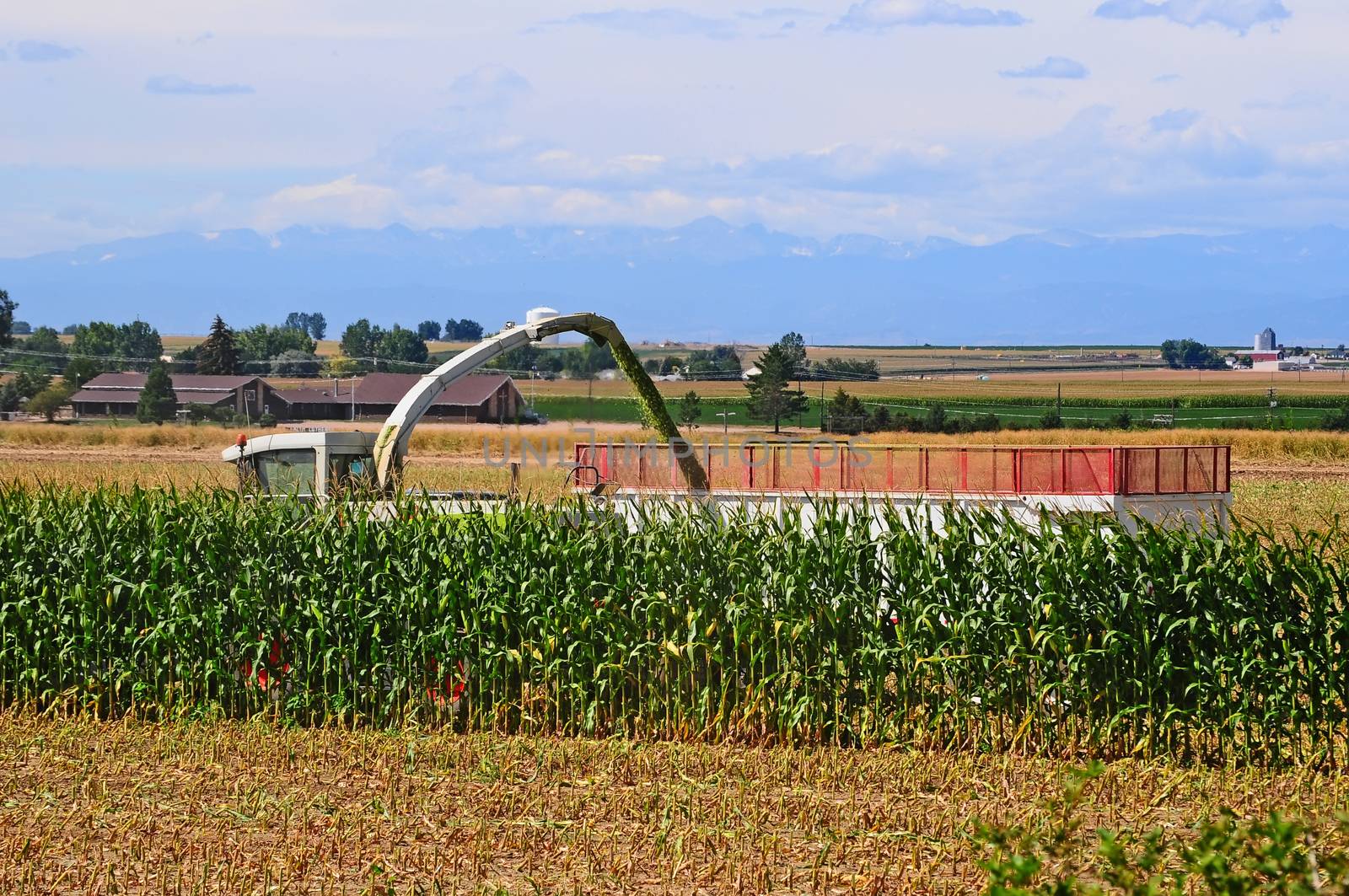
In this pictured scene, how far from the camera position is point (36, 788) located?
10102mm

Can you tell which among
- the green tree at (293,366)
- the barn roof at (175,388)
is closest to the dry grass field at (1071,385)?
the barn roof at (175,388)

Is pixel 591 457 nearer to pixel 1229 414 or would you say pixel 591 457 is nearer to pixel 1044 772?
pixel 1044 772

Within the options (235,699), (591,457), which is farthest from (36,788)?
(591,457)

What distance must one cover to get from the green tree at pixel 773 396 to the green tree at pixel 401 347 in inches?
2448

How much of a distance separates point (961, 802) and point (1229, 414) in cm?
8336

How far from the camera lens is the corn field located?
11070mm

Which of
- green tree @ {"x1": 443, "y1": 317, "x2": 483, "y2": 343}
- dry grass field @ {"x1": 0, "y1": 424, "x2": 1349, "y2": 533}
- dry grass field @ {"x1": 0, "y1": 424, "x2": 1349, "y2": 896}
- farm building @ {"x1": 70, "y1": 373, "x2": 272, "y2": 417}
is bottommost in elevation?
dry grass field @ {"x1": 0, "y1": 424, "x2": 1349, "y2": 896}

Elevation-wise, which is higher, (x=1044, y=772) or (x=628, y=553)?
(x=628, y=553)

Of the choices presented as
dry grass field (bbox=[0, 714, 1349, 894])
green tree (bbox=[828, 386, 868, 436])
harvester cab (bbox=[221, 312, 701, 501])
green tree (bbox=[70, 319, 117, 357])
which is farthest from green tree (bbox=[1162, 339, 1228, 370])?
dry grass field (bbox=[0, 714, 1349, 894])

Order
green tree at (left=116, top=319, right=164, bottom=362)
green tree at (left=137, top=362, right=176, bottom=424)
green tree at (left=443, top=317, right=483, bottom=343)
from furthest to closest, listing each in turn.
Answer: green tree at (left=443, top=317, right=483, bottom=343)
green tree at (left=116, top=319, right=164, bottom=362)
green tree at (left=137, top=362, right=176, bottom=424)

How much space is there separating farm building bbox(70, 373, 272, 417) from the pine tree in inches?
361

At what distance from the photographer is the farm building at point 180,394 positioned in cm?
9269

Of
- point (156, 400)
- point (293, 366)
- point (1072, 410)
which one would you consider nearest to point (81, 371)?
point (293, 366)

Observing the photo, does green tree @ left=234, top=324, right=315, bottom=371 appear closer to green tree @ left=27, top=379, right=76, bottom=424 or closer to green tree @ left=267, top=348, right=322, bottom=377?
green tree @ left=267, top=348, right=322, bottom=377
